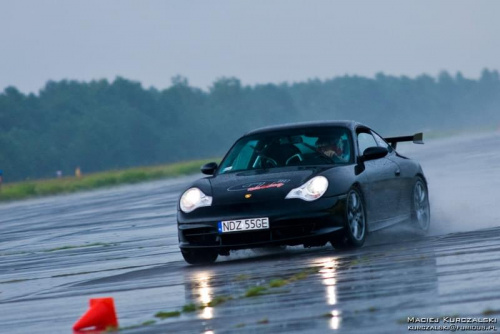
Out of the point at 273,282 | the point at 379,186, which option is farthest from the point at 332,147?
the point at 273,282

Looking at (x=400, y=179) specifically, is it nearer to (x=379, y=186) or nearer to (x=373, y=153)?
(x=379, y=186)

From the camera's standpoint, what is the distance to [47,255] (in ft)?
57.1

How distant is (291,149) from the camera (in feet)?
46.5

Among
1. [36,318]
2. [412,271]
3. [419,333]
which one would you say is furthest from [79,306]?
[419,333]

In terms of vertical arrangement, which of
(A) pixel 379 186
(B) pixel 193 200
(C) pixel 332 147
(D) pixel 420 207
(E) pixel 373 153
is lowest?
(D) pixel 420 207

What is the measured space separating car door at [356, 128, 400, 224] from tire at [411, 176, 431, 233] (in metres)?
0.56

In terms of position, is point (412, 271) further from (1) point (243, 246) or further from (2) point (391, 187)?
(2) point (391, 187)

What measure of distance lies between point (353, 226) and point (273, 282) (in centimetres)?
304

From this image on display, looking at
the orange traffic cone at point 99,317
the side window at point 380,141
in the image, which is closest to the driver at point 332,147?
the side window at point 380,141

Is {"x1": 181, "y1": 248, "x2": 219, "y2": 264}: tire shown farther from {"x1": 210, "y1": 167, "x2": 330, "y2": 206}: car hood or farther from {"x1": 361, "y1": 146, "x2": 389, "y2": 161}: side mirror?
{"x1": 361, "y1": 146, "x2": 389, "y2": 161}: side mirror

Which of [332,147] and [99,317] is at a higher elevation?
[332,147]

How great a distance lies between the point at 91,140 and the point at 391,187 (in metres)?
139

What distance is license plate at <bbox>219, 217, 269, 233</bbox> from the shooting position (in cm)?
1285

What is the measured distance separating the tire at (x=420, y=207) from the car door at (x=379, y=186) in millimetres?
555
